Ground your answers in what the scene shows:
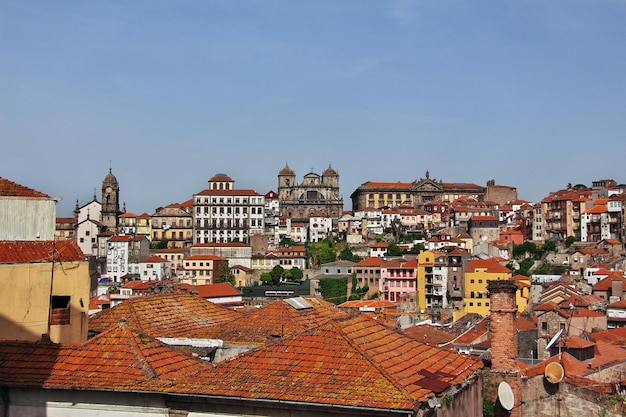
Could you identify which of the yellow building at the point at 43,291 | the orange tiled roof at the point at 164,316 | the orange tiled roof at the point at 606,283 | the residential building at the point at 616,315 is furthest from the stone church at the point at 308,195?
the yellow building at the point at 43,291

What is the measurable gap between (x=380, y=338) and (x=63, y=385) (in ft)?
17.3

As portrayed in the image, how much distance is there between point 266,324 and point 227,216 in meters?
94.2

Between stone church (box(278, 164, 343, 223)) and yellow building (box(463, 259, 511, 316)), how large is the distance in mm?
50654

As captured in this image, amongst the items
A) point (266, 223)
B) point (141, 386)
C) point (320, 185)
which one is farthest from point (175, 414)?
point (320, 185)

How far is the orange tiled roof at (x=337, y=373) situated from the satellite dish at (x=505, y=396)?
2.49ft

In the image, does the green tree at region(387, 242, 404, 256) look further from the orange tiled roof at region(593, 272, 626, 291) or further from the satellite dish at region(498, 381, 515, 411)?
the satellite dish at region(498, 381, 515, 411)

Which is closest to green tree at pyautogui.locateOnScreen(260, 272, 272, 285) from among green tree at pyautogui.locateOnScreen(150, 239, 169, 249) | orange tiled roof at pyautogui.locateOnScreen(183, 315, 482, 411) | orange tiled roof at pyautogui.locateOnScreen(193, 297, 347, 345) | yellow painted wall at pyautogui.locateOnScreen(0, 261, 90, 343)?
green tree at pyautogui.locateOnScreen(150, 239, 169, 249)

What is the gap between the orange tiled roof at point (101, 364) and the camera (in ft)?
39.0

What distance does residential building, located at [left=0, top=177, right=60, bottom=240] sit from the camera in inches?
564

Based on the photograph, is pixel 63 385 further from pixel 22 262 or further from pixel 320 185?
pixel 320 185

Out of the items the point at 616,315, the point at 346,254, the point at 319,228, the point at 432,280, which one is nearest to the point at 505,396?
the point at 616,315

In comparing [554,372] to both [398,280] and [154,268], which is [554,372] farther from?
[154,268]

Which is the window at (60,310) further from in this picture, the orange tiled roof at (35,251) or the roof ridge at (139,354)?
the roof ridge at (139,354)

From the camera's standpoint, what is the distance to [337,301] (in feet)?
271
